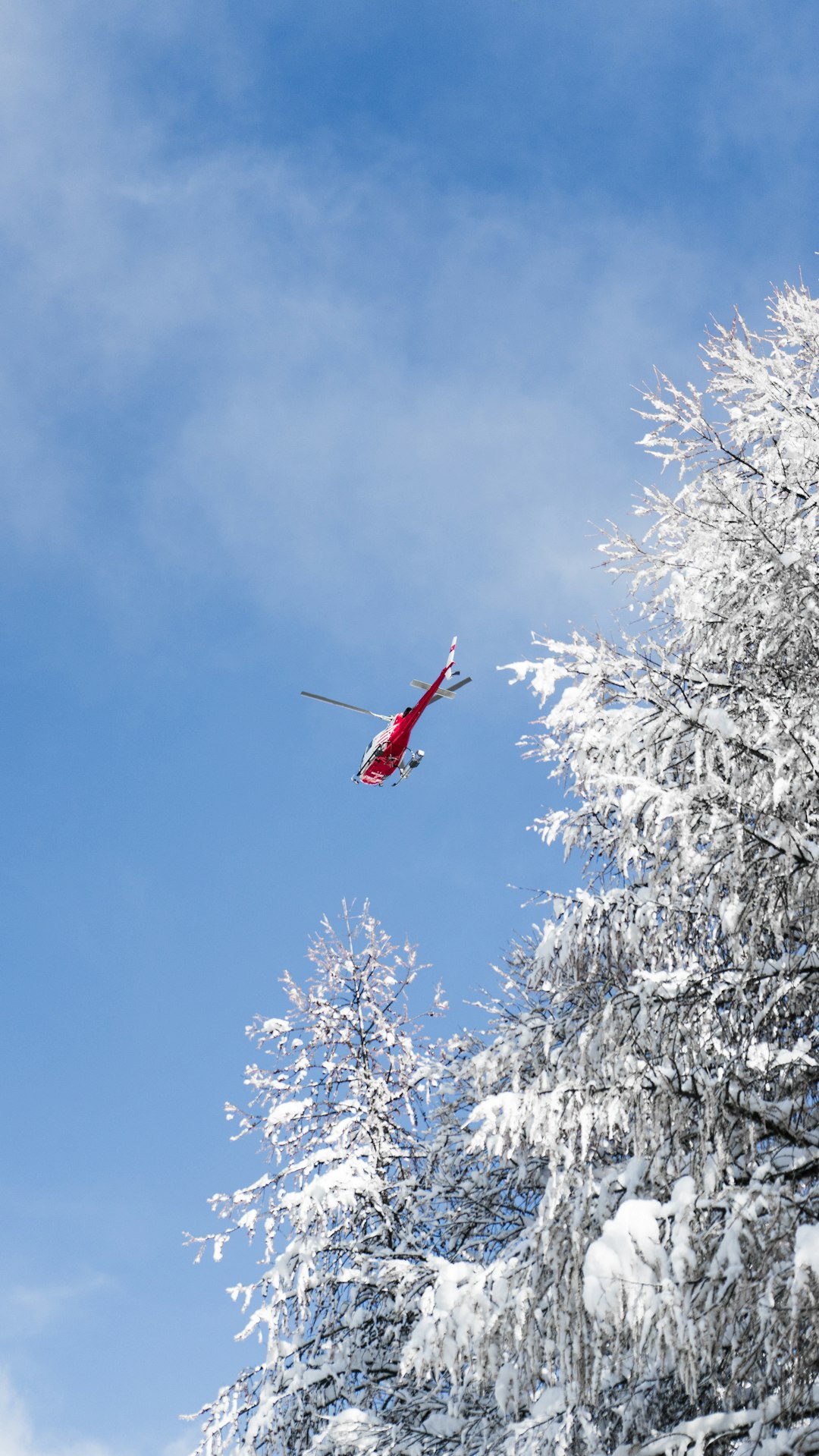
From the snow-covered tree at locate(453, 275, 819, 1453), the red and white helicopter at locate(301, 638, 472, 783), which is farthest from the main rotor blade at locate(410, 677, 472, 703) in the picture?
the snow-covered tree at locate(453, 275, 819, 1453)

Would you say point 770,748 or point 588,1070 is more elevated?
point 770,748

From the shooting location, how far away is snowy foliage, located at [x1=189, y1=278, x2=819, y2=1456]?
479cm

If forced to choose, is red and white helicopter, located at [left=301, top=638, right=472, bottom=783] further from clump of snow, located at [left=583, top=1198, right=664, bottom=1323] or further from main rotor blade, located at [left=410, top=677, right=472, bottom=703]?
clump of snow, located at [left=583, top=1198, right=664, bottom=1323]

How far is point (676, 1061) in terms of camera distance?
575cm

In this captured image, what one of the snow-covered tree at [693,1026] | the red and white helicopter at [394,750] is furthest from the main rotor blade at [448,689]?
the snow-covered tree at [693,1026]

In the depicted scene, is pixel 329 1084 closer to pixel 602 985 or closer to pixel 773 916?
pixel 602 985

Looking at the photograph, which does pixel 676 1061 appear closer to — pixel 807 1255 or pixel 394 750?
pixel 807 1255

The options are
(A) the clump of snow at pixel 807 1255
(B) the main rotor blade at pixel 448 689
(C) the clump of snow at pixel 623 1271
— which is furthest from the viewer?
(B) the main rotor blade at pixel 448 689

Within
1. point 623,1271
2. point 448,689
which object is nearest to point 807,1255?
point 623,1271

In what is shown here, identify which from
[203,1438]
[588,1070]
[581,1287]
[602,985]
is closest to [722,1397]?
[581,1287]

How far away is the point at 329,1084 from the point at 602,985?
5.47 meters

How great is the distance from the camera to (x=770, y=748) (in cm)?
586

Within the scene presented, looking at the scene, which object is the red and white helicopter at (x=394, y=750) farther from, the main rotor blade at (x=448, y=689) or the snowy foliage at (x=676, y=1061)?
the snowy foliage at (x=676, y=1061)

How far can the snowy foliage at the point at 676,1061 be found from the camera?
479cm
